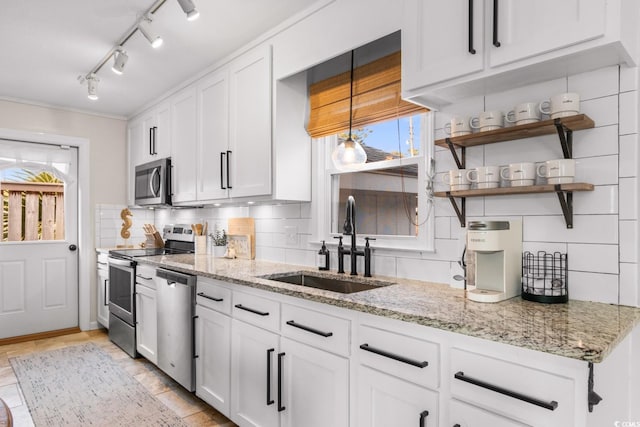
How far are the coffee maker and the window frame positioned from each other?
44cm

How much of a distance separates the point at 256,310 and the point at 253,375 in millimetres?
347

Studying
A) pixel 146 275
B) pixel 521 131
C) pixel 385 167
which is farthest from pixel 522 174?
pixel 146 275

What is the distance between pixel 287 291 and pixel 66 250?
365cm

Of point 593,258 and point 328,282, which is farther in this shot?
point 328,282

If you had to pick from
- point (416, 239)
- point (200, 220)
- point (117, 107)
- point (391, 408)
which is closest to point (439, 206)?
point (416, 239)

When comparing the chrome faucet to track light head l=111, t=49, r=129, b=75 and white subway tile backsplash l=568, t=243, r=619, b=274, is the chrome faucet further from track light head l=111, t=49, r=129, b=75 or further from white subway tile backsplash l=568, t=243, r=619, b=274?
track light head l=111, t=49, r=129, b=75

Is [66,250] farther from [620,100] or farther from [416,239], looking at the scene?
[620,100]

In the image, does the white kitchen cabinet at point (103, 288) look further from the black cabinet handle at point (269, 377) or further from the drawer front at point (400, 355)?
the drawer front at point (400, 355)

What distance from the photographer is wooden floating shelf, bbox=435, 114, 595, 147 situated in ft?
4.72

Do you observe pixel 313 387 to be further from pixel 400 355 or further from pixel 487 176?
pixel 487 176


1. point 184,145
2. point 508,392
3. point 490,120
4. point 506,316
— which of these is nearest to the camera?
point 508,392

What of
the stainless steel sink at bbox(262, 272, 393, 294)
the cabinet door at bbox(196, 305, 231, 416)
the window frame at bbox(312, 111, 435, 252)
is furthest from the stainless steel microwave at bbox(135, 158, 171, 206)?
the stainless steel sink at bbox(262, 272, 393, 294)

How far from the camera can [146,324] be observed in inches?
126

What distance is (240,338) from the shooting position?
2182 mm
